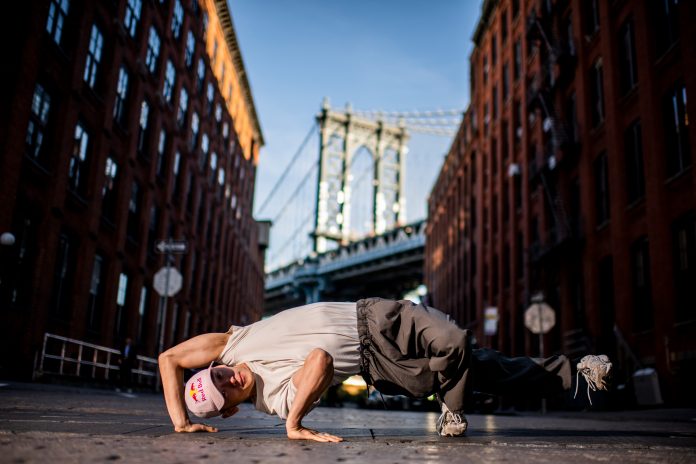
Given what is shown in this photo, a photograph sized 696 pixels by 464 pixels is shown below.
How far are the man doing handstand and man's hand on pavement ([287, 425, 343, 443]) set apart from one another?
0.50 ft

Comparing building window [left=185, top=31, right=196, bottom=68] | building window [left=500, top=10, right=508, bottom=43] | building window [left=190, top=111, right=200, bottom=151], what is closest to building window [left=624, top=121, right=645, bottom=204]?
building window [left=500, top=10, right=508, bottom=43]

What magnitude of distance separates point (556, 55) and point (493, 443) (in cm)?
2191

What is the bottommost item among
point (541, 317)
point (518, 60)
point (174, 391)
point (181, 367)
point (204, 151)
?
point (174, 391)

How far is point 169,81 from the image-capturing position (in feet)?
91.9

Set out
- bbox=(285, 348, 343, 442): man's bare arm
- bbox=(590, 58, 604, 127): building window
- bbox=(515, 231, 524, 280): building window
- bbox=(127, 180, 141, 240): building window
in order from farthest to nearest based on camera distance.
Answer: bbox=(515, 231, 524, 280): building window
bbox=(127, 180, 141, 240): building window
bbox=(590, 58, 604, 127): building window
bbox=(285, 348, 343, 442): man's bare arm

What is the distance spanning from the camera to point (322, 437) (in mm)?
3641

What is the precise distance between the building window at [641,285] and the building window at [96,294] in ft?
50.9

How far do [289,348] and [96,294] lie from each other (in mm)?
17867

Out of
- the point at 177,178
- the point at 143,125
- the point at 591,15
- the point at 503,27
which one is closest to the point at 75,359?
the point at 143,125

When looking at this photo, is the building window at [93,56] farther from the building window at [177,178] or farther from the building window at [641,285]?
the building window at [641,285]

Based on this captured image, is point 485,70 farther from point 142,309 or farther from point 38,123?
point 38,123

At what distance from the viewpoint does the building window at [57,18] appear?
637 inches

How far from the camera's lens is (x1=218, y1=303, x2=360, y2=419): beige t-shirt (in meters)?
4.04

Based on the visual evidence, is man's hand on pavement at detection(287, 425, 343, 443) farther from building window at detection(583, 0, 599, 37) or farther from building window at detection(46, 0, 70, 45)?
building window at detection(583, 0, 599, 37)
